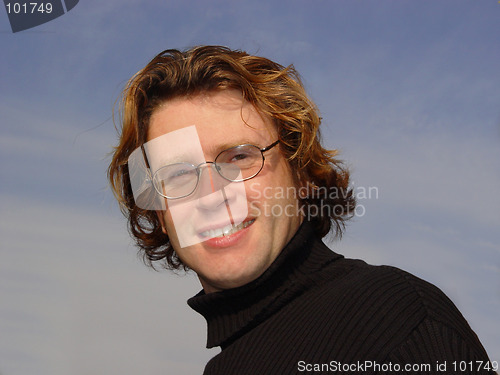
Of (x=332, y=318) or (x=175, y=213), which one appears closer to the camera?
(x=332, y=318)

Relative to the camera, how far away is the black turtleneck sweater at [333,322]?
2.15 m

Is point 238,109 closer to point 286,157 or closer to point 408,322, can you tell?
point 286,157

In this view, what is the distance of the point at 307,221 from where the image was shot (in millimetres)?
3041

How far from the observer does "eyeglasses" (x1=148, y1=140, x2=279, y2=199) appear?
2797mm

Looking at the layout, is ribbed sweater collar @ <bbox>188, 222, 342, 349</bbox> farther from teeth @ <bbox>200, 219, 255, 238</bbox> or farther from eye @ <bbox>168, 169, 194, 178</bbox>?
eye @ <bbox>168, 169, 194, 178</bbox>

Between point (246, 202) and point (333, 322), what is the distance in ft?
2.43

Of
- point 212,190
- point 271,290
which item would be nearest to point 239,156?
point 212,190

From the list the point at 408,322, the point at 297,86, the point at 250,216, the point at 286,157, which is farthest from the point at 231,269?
the point at 297,86

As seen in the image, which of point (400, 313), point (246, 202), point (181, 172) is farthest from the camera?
point (181, 172)

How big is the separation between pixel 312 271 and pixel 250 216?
1.38 feet

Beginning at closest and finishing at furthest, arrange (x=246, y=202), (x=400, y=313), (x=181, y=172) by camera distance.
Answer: (x=400, y=313)
(x=246, y=202)
(x=181, y=172)

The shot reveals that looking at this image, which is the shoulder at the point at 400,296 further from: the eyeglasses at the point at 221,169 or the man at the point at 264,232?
the eyeglasses at the point at 221,169

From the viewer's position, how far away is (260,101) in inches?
118

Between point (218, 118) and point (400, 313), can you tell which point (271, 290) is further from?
point (218, 118)
